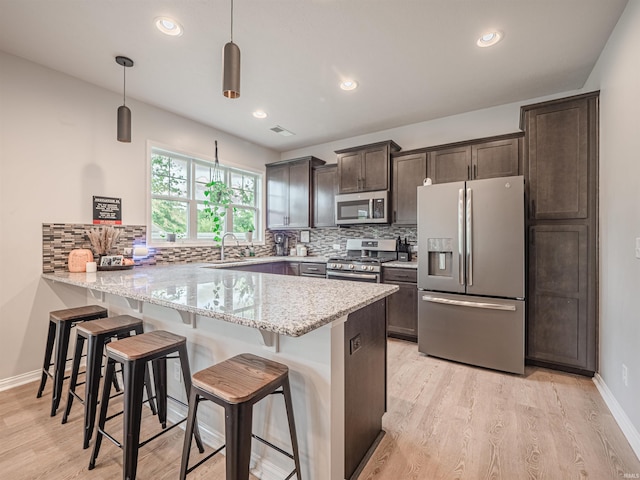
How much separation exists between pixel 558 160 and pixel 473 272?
1206 millimetres

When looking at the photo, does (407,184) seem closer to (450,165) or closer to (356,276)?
(450,165)

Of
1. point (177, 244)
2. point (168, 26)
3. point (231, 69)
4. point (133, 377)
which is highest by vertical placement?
point (168, 26)

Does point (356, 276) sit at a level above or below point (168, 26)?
below

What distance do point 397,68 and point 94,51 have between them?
2.51m

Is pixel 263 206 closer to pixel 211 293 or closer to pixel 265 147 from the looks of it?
pixel 265 147

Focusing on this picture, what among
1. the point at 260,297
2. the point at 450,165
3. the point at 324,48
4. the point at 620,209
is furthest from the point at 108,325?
the point at 450,165

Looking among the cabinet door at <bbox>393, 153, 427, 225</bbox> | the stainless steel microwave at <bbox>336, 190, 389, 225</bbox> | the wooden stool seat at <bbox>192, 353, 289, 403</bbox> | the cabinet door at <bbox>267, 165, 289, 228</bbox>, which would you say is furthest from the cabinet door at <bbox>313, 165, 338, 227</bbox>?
the wooden stool seat at <bbox>192, 353, 289, 403</bbox>

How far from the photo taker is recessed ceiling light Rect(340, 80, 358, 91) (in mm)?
2840

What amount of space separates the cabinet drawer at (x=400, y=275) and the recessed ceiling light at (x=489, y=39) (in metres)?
2.16

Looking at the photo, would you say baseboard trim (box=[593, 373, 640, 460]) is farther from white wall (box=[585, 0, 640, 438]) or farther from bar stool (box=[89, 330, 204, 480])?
bar stool (box=[89, 330, 204, 480])

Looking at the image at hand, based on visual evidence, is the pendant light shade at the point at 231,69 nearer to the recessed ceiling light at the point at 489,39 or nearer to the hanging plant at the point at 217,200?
the recessed ceiling light at the point at 489,39

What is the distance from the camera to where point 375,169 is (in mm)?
3906

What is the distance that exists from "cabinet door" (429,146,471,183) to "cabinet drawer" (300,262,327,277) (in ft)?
6.00

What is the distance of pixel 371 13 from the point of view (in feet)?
6.45
